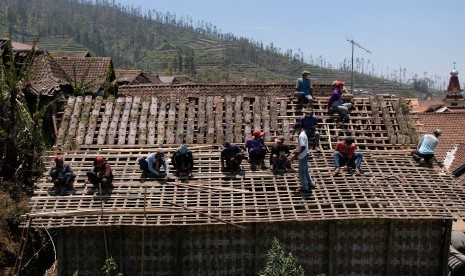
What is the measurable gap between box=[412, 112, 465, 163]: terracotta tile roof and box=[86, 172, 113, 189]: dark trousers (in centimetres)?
1760

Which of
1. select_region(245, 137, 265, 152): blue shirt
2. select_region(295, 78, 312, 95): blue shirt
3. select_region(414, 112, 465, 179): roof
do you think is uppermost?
select_region(295, 78, 312, 95): blue shirt

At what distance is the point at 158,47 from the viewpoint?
14675 cm

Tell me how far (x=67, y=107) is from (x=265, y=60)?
13241 cm

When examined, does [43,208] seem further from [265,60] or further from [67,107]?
[265,60]

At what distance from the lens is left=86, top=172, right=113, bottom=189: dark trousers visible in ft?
36.1

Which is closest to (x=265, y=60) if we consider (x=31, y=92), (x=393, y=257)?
(x=31, y=92)

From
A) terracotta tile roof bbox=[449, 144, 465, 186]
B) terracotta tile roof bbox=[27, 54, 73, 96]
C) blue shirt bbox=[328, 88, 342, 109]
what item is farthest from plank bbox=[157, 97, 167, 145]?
terracotta tile roof bbox=[449, 144, 465, 186]

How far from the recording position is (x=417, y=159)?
40.7ft

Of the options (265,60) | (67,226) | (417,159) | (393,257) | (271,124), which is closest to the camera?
(67,226)

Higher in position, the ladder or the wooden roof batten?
the wooden roof batten

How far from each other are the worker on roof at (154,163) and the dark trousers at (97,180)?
862 millimetres

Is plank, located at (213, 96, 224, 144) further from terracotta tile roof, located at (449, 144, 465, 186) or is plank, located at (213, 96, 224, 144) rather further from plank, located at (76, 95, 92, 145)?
terracotta tile roof, located at (449, 144, 465, 186)

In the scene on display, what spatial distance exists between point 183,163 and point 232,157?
1.11 m

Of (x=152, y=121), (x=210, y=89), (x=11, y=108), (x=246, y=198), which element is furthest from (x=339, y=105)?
(x=210, y=89)
